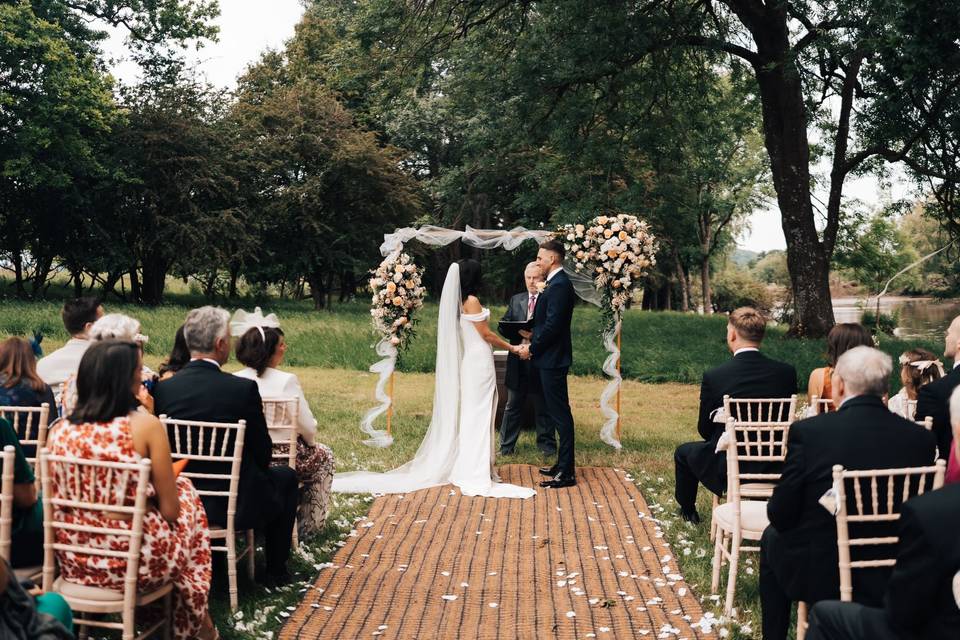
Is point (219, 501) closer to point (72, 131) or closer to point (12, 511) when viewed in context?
point (12, 511)

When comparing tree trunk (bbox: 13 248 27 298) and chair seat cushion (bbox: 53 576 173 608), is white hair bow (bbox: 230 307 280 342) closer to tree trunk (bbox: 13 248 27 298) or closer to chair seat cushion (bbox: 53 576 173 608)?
chair seat cushion (bbox: 53 576 173 608)

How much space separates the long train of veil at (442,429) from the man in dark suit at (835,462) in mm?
4611

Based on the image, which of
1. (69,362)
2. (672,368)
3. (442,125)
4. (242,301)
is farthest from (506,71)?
(242,301)

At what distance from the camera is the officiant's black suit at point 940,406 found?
470 centimetres

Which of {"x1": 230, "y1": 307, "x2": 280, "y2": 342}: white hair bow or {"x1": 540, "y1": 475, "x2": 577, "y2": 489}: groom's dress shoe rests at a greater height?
{"x1": 230, "y1": 307, "x2": 280, "y2": 342}: white hair bow

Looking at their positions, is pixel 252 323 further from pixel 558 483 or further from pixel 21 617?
pixel 558 483

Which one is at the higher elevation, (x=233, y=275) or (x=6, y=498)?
(x=233, y=275)

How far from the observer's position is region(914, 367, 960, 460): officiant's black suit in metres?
4.70

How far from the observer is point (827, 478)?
361 cm

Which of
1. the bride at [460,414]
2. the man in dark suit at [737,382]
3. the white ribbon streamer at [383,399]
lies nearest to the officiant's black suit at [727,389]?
the man in dark suit at [737,382]

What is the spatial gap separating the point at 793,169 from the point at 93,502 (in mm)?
16275

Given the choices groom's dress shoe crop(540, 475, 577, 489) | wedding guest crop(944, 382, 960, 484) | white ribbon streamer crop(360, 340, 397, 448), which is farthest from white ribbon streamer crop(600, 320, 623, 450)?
wedding guest crop(944, 382, 960, 484)

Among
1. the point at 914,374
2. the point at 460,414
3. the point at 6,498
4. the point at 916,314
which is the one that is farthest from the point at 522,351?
the point at 916,314

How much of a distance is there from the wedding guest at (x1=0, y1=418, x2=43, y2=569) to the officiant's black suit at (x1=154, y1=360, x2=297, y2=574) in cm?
86
